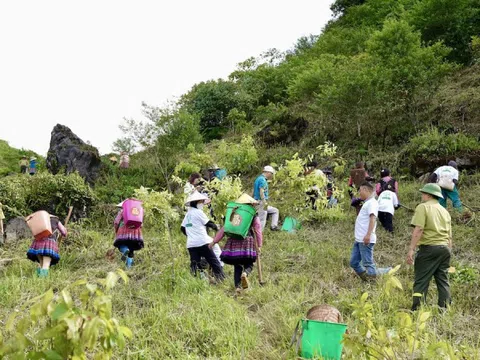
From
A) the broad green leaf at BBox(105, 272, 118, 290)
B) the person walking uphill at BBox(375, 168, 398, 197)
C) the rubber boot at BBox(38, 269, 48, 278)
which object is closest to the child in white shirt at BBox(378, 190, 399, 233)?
the person walking uphill at BBox(375, 168, 398, 197)

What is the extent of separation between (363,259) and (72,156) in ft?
41.9

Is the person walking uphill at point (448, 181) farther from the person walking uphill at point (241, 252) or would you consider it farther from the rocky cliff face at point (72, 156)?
the rocky cliff face at point (72, 156)

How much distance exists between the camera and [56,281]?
6.74 metres

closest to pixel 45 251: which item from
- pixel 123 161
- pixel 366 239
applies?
pixel 366 239

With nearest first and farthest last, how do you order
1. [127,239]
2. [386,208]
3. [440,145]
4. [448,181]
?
[127,239] → [386,208] → [448,181] → [440,145]

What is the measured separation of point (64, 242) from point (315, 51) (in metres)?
18.7

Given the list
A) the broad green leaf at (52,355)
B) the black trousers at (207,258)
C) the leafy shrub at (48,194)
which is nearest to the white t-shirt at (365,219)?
the black trousers at (207,258)

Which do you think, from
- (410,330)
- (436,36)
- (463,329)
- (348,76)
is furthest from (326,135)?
(410,330)

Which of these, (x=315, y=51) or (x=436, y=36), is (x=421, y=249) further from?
(x=315, y=51)

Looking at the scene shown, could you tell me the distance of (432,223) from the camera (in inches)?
204

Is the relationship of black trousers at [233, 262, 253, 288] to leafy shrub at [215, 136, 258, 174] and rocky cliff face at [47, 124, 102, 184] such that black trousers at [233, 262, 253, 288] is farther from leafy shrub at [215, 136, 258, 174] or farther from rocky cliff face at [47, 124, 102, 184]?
rocky cliff face at [47, 124, 102, 184]

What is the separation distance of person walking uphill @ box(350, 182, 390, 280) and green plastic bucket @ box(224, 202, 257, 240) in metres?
1.64

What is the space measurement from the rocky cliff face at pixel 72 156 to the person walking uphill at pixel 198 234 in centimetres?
1026

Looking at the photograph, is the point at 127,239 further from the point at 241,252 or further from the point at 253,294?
the point at 253,294
